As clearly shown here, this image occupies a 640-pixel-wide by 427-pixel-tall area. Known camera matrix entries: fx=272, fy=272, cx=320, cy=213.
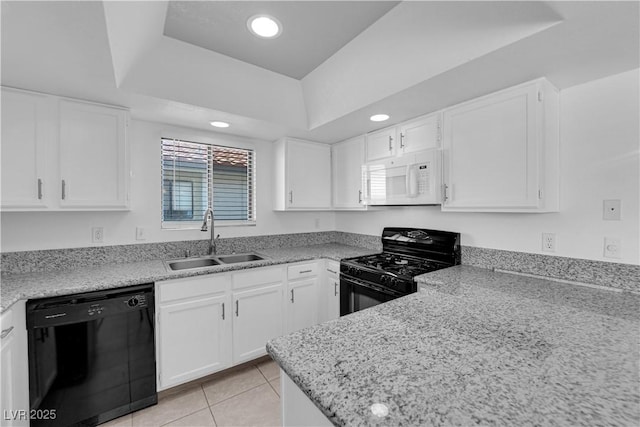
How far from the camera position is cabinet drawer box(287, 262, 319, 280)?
2596mm

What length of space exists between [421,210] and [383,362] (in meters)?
2.03

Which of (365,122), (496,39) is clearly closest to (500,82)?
(496,39)

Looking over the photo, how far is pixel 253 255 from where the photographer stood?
2840 mm

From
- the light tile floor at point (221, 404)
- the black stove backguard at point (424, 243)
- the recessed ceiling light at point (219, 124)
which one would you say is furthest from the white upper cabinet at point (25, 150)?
the black stove backguard at point (424, 243)

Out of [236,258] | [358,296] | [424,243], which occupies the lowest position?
[358,296]

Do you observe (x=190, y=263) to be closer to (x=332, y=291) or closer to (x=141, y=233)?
(x=141, y=233)

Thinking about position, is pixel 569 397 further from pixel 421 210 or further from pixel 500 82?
pixel 421 210

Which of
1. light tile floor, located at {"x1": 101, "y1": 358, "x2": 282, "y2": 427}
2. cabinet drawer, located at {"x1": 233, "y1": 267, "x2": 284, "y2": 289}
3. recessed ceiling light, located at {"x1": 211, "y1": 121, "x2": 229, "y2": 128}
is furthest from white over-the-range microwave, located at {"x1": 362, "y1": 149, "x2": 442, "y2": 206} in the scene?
light tile floor, located at {"x1": 101, "y1": 358, "x2": 282, "y2": 427}

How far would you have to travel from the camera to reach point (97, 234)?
2.23m

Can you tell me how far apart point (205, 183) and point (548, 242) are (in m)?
2.94

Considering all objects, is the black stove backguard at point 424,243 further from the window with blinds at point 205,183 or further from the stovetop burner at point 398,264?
the window with blinds at point 205,183

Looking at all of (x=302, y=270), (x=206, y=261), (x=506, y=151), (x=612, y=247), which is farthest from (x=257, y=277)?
(x=612, y=247)

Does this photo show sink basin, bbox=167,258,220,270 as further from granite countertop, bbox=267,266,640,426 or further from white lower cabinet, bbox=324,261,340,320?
granite countertop, bbox=267,266,640,426

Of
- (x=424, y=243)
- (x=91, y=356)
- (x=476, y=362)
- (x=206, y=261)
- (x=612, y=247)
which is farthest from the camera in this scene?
(x=206, y=261)
